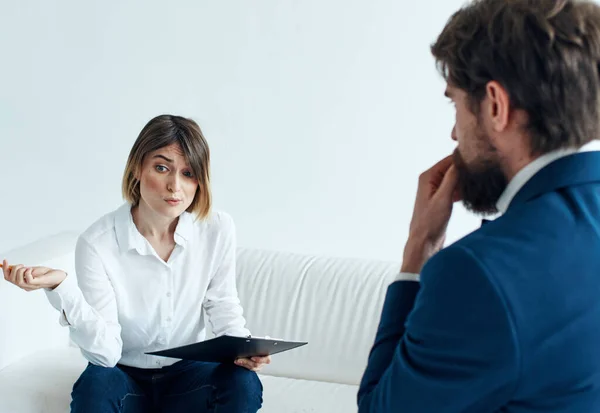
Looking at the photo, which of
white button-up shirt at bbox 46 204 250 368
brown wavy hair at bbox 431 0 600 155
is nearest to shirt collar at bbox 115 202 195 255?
white button-up shirt at bbox 46 204 250 368

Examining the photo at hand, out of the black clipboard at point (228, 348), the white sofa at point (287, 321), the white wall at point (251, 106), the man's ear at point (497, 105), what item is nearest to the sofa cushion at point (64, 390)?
the white sofa at point (287, 321)

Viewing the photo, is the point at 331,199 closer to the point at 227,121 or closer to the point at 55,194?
the point at 227,121

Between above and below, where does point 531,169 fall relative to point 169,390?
above

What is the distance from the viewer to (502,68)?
4.12 ft

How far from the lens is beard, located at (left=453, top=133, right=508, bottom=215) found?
4.34 feet

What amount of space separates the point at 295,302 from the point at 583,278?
1625 millimetres

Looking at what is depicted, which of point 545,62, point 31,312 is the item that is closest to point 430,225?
point 545,62

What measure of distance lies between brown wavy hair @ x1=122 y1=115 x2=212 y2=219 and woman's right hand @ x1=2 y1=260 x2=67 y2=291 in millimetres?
351

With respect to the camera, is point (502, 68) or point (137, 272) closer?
point (502, 68)

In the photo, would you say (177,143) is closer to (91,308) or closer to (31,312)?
(91,308)

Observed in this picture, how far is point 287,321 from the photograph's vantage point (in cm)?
275

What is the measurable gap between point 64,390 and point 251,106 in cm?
147

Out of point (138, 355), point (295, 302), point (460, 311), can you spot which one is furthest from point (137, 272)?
point (460, 311)

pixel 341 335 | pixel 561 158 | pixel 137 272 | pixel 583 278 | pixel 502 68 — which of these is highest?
pixel 502 68
